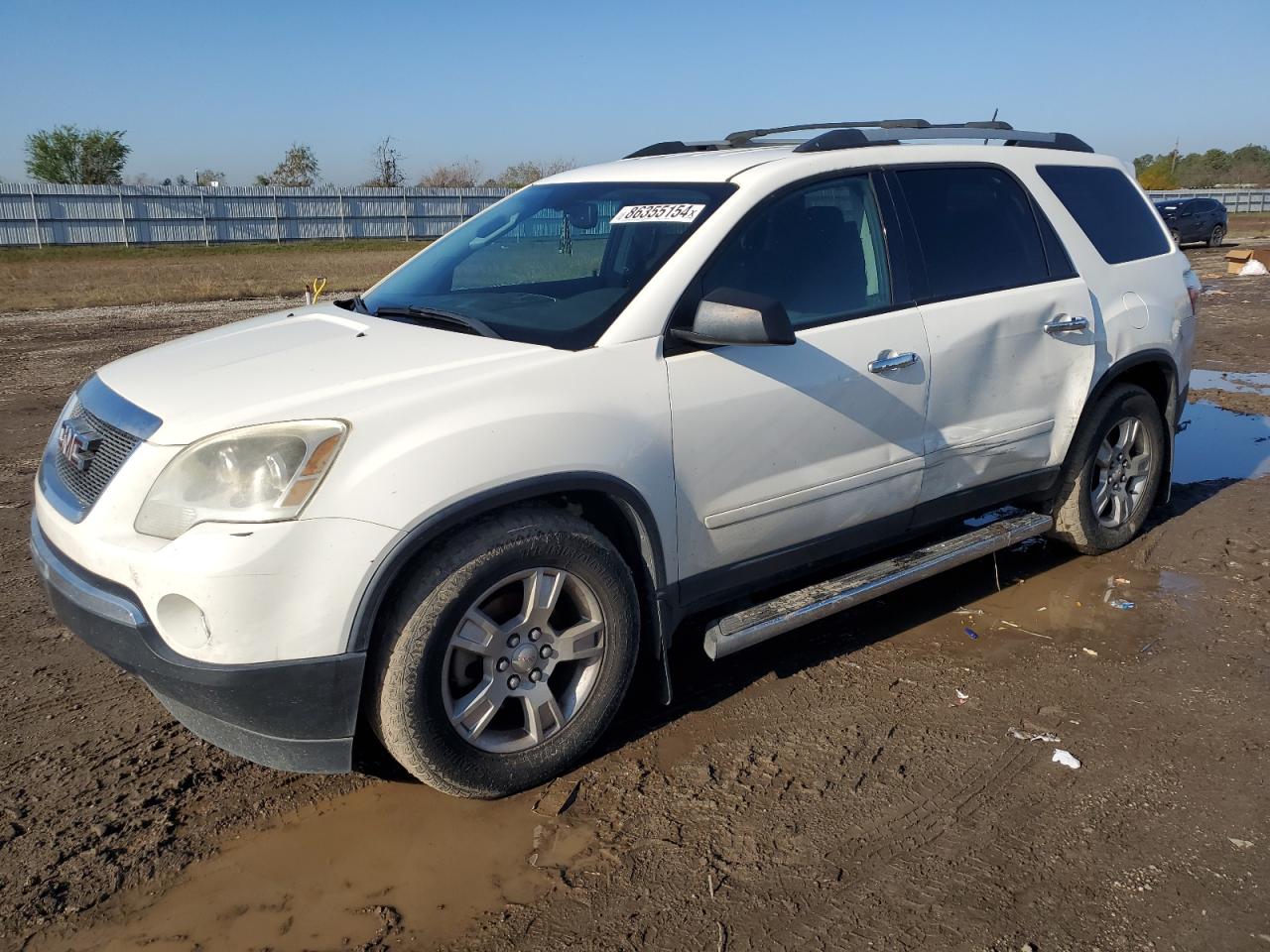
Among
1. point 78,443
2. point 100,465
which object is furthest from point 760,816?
point 78,443

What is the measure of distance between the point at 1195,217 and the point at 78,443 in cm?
3190

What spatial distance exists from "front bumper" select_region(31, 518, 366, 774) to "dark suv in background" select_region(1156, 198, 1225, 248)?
31021 mm

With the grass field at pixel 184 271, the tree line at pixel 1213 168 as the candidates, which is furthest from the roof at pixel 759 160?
the tree line at pixel 1213 168

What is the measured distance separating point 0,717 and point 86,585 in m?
1.18

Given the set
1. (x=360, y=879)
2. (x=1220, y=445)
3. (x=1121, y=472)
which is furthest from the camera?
(x=1220, y=445)

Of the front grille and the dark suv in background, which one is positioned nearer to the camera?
the front grille

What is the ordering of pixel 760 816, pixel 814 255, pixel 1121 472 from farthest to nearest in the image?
pixel 1121 472 < pixel 814 255 < pixel 760 816

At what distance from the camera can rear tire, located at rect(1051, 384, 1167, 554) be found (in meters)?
5.16

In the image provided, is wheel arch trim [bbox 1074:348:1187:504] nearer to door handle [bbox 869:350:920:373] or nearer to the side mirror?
door handle [bbox 869:350:920:373]

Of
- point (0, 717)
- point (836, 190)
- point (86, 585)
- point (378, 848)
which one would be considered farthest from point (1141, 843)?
point (0, 717)

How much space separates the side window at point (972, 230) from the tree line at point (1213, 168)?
2979 inches

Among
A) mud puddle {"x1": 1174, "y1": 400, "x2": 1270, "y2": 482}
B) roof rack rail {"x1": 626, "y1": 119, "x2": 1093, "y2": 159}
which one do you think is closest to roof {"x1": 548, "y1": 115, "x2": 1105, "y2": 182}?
roof rack rail {"x1": 626, "y1": 119, "x2": 1093, "y2": 159}

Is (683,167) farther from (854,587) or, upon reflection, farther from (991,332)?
(854,587)

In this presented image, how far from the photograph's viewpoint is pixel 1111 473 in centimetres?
544
